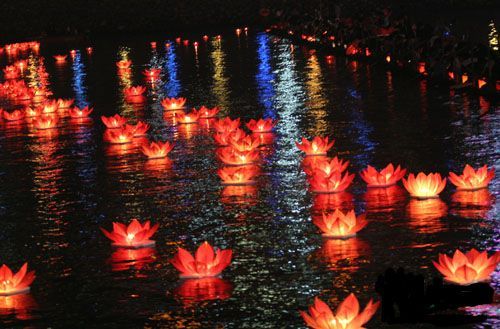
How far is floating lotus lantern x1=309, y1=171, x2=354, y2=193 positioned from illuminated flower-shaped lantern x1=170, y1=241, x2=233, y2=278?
7.71 ft

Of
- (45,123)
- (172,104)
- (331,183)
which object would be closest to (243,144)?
(331,183)

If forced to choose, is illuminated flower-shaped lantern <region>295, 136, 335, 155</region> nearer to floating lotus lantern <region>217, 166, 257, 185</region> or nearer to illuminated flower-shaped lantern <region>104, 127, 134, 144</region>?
floating lotus lantern <region>217, 166, 257, 185</region>

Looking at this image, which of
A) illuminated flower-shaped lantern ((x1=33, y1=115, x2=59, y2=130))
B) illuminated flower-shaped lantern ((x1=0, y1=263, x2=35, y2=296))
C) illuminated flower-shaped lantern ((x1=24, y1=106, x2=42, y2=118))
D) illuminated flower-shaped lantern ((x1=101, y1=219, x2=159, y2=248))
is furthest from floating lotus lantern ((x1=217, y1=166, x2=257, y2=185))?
illuminated flower-shaped lantern ((x1=24, y1=106, x2=42, y2=118))

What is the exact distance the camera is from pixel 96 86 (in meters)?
20.1

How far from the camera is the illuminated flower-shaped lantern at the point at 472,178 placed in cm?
802

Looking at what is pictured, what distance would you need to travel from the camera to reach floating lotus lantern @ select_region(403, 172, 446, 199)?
25.8 feet

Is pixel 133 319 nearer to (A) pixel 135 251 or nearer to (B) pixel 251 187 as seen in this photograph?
(A) pixel 135 251

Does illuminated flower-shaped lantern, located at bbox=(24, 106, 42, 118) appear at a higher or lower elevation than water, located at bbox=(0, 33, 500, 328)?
higher

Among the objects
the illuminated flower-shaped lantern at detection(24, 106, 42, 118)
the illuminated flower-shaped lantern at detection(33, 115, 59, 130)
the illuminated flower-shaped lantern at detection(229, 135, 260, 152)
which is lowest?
the illuminated flower-shaped lantern at detection(229, 135, 260, 152)

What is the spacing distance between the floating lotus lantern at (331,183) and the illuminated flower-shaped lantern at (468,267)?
108 inches

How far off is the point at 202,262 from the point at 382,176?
9.08ft

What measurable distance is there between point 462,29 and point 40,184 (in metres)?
20.2

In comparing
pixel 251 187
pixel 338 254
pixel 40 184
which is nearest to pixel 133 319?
pixel 338 254

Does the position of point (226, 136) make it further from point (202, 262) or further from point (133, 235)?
point (202, 262)
